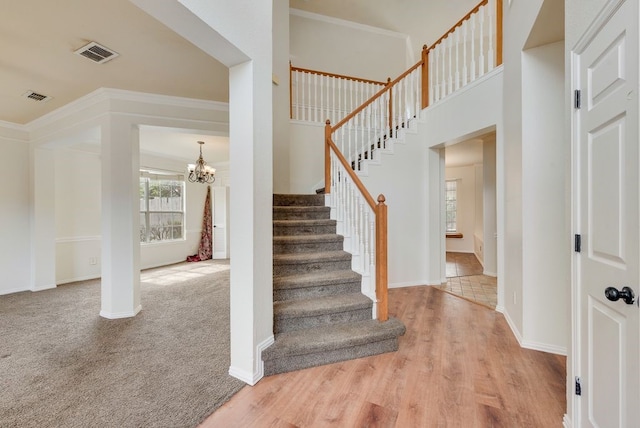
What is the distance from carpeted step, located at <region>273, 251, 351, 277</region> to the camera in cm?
281

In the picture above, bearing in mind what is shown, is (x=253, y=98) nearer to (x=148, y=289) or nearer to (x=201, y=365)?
(x=201, y=365)

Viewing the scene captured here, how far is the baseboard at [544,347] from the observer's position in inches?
90.0

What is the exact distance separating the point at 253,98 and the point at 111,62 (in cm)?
160

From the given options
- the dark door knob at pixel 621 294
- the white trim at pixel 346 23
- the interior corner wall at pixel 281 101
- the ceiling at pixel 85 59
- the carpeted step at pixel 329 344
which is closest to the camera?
the dark door knob at pixel 621 294

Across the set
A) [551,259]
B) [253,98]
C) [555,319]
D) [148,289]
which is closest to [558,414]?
[555,319]

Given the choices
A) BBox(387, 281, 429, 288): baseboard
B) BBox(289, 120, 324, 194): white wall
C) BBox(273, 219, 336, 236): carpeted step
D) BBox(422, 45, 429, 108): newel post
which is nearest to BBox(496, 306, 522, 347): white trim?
BBox(387, 281, 429, 288): baseboard

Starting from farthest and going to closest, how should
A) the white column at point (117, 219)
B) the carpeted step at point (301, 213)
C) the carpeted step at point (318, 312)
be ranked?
the carpeted step at point (301, 213) < the white column at point (117, 219) < the carpeted step at point (318, 312)

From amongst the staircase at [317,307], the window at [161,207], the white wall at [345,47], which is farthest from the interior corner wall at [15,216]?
the white wall at [345,47]

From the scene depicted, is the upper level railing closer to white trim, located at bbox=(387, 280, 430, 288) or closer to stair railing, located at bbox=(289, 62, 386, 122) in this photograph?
stair railing, located at bbox=(289, 62, 386, 122)

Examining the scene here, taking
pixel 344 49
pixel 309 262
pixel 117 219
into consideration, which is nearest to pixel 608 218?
pixel 309 262

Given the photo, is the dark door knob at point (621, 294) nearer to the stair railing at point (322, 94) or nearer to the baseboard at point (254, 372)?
the baseboard at point (254, 372)

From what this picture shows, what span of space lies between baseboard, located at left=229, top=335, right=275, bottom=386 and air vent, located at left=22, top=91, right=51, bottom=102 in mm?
3642

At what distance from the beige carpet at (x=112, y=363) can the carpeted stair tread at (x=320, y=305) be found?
57 cm

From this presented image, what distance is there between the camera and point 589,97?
1301 mm
